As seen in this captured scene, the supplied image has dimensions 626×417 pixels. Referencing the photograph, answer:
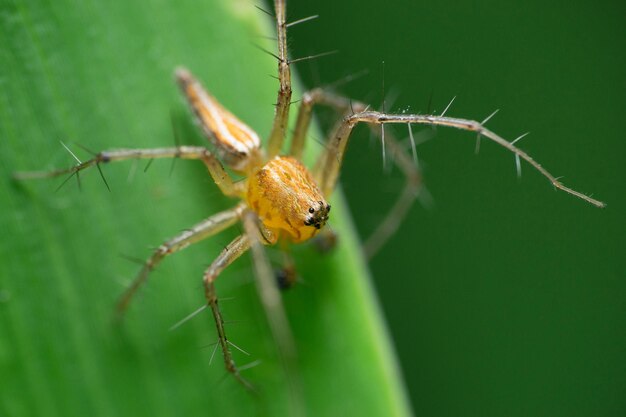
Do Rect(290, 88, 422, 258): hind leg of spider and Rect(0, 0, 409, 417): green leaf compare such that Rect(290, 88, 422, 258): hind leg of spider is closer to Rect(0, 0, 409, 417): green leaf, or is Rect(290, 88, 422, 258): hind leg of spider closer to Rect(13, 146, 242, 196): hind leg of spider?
Rect(0, 0, 409, 417): green leaf

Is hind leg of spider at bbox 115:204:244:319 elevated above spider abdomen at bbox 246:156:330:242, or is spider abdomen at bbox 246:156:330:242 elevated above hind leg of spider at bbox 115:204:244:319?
spider abdomen at bbox 246:156:330:242

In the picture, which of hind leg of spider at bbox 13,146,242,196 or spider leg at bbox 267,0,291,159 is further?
spider leg at bbox 267,0,291,159

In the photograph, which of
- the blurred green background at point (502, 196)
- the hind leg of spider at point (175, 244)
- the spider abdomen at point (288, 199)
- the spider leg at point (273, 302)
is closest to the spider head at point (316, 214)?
the spider abdomen at point (288, 199)

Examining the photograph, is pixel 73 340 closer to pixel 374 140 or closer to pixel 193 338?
pixel 193 338

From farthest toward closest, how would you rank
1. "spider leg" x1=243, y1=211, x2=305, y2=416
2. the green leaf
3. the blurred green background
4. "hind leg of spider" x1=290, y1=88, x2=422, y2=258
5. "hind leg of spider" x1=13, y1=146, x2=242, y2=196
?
the blurred green background
"hind leg of spider" x1=290, y1=88, x2=422, y2=258
"hind leg of spider" x1=13, y1=146, x2=242, y2=196
the green leaf
"spider leg" x1=243, y1=211, x2=305, y2=416

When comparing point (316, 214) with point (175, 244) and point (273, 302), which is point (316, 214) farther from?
point (273, 302)

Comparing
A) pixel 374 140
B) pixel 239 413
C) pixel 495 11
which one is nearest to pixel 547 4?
pixel 495 11

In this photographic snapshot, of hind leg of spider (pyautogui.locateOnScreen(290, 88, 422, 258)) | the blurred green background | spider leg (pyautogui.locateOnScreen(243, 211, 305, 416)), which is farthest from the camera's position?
the blurred green background

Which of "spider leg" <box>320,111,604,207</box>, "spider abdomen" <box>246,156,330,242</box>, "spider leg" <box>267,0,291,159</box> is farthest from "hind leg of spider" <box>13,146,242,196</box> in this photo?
"spider leg" <box>320,111,604,207</box>
